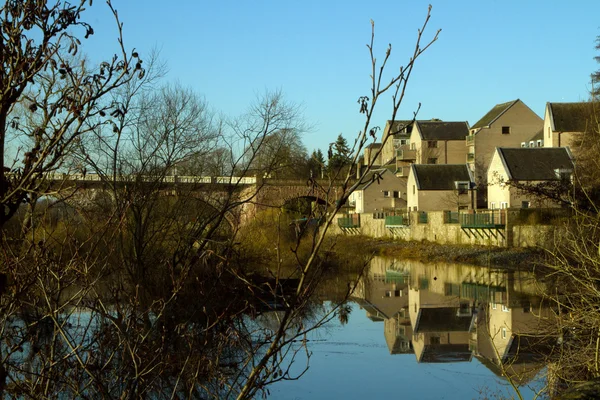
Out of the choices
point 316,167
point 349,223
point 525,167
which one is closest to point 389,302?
point 316,167

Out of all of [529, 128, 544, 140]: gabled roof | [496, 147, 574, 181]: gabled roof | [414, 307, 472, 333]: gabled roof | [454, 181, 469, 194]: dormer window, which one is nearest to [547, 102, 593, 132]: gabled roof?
[529, 128, 544, 140]: gabled roof

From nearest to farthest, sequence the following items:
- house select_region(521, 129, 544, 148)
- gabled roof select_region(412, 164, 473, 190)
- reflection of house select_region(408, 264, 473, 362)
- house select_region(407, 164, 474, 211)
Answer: reflection of house select_region(408, 264, 473, 362), house select_region(407, 164, 474, 211), gabled roof select_region(412, 164, 473, 190), house select_region(521, 129, 544, 148)

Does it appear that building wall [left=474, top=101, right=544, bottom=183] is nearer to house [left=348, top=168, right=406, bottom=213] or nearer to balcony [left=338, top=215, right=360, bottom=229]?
house [left=348, top=168, right=406, bottom=213]

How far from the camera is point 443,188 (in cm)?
5812

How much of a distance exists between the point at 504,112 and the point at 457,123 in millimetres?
7752

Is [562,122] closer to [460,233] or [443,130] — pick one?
[460,233]

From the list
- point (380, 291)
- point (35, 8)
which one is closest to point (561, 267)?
point (35, 8)

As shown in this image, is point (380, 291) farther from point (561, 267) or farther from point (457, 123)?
point (457, 123)

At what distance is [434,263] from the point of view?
3862 cm

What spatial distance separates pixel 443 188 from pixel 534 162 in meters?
11.0

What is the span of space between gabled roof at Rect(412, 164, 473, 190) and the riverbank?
979cm

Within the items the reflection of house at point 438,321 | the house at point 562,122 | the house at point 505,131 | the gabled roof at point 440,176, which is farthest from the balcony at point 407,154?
the reflection of house at point 438,321

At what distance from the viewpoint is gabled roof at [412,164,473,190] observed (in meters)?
57.8

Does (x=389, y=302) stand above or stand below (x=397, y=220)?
below
